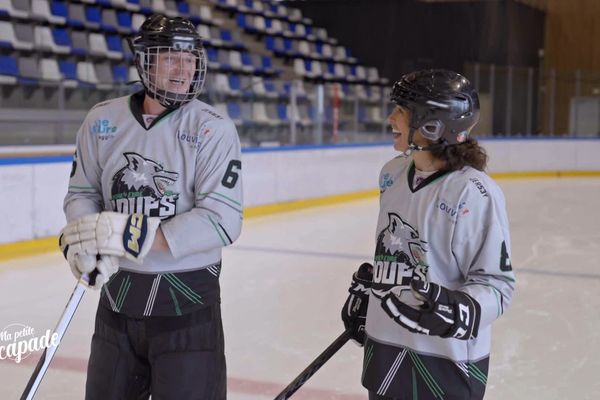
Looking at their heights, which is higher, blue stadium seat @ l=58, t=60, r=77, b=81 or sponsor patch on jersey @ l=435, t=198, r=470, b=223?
blue stadium seat @ l=58, t=60, r=77, b=81

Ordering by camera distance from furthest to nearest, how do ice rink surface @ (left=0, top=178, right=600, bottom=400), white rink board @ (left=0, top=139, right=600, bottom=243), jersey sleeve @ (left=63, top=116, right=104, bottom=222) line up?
white rink board @ (left=0, top=139, right=600, bottom=243) → ice rink surface @ (left=0, top=178, right=600, bottom=400) → jersey sleeve @ (left=63, top=116, right=104, bottom=222)

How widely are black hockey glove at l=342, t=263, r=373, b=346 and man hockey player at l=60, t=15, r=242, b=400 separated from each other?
297 mm

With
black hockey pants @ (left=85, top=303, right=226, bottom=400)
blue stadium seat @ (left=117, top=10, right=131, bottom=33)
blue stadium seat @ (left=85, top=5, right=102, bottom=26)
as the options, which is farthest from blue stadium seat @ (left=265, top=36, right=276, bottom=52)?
black hockey pants @ (left=85, top=303, right=226, bottom=400)

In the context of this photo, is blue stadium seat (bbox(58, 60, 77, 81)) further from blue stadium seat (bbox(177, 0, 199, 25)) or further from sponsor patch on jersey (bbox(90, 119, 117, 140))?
sponsor patch on jersey (bbox(90, 119, 117, 140))

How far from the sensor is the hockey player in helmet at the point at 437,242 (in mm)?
1362

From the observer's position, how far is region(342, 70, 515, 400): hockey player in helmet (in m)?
1.36

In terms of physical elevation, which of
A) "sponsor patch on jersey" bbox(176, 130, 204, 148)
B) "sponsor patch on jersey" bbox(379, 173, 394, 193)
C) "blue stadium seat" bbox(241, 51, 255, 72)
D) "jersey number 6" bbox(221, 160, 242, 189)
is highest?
Result: "blue stadium seat" bbox(241, 51, 255, 72)

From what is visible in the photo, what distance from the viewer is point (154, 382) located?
1503 millimetres

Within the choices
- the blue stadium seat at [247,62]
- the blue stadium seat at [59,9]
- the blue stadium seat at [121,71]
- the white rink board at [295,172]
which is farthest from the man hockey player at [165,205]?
the blue stadium seat at [247,62]

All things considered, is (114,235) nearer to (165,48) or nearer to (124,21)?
(165,48)

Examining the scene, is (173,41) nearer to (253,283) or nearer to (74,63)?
(253,283)

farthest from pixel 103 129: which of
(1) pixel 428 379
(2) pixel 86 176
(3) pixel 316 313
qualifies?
(3) pixel 316 313

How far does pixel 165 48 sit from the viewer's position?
58.4 inches

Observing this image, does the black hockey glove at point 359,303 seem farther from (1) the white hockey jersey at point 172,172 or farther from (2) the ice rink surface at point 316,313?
(2) the ice rink surface at point 316,313
